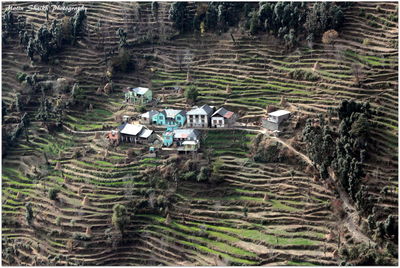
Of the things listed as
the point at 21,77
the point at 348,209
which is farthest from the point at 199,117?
the point at 21,77

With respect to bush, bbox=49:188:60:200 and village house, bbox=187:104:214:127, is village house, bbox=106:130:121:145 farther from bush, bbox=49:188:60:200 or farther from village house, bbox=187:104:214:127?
bush, bbox=49:188:60:200

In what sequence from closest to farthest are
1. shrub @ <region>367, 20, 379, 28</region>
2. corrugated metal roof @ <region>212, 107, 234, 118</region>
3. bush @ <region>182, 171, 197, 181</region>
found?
bush @ <region>182, 171, 197, 181</region>
corrugated metal roof @ <region>212, 107, 234, 118</region>
shrub @ <region>367, 20, 379, 28</region>

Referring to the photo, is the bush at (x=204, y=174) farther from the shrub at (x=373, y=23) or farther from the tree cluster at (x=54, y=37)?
the tree cluster at (x=54, y=37)

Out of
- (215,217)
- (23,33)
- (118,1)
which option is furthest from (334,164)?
(23,33)

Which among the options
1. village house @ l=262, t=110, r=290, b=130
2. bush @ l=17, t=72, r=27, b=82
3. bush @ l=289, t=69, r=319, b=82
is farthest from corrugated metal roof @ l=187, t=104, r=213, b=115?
bush @ l=17, t=72, r=27, b=82

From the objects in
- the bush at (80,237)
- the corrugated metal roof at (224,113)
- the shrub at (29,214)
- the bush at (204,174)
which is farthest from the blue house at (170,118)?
the shrub at (29,214)
